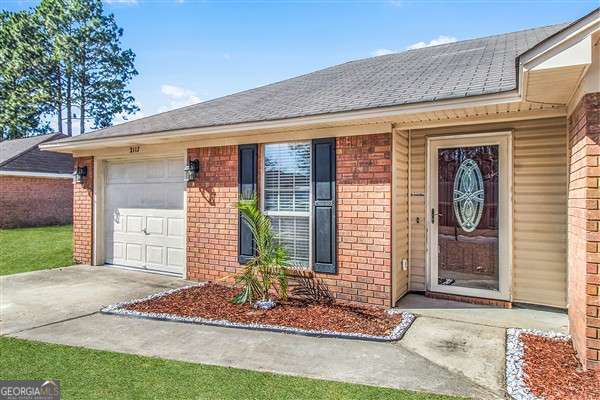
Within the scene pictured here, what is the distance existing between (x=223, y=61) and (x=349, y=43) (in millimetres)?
3452

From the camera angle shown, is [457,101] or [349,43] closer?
[457,101]

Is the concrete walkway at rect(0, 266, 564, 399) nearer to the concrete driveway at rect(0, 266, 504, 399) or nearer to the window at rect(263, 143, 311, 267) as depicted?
the concrete driveway at rect(0, 266, 504, 399)

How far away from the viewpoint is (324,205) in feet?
19.1

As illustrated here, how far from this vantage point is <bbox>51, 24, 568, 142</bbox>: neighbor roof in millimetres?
5082

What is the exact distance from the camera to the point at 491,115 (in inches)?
199

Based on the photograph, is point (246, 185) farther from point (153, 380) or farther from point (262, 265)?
point (153, 380)

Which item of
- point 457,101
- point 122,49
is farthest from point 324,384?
point 122,49

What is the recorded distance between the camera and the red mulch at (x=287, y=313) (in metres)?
4.64

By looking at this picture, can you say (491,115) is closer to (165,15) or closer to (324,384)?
(324,384)

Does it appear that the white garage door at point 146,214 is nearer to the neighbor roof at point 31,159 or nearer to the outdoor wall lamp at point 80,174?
the outdoor wall lamp at point 80,174

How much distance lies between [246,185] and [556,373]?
469 centimetres

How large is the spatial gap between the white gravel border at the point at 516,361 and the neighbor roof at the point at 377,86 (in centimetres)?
265

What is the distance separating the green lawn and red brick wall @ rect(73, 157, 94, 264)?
406 millimetres

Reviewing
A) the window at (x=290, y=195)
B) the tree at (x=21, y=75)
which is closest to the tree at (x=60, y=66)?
the tree at (x=21, y=75)
